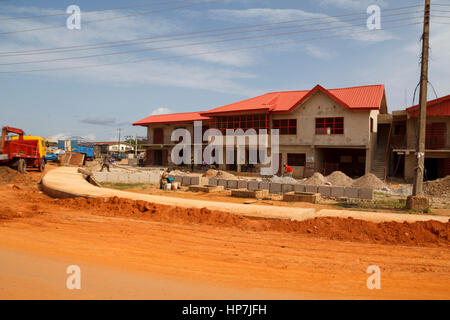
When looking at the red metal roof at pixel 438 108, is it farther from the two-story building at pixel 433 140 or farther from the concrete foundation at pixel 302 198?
the concrete foundation at pixel 302 198

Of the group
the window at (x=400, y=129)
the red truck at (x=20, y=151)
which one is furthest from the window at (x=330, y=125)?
the red truck at (x=20, y=151)

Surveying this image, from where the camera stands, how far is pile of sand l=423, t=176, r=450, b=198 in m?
17.2

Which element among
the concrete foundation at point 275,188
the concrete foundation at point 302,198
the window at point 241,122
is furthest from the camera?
the window at point 241,122

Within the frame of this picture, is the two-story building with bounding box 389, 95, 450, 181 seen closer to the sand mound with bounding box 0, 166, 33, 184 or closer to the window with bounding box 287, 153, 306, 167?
the window with bounding box 287, 153, 306, 167

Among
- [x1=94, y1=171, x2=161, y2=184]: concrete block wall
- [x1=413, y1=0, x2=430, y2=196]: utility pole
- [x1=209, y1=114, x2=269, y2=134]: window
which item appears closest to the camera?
[x1=413, y1=0, x2=430, y2=196]: utility pole

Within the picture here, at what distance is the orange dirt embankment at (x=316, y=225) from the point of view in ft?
24.7

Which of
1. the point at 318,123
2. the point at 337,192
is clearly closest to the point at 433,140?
the point at 318,123

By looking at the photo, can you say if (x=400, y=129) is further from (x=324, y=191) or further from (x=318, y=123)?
(x=324, y=191)

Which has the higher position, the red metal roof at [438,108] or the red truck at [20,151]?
the red metal roof at [438,108]

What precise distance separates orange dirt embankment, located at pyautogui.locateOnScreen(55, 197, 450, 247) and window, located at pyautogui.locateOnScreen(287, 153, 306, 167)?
1903cm

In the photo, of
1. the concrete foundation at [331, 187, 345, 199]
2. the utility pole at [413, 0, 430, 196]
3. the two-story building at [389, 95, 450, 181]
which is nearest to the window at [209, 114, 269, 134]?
the two-story building at [389, 95, 450, 181]

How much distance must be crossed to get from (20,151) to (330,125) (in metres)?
22.6
